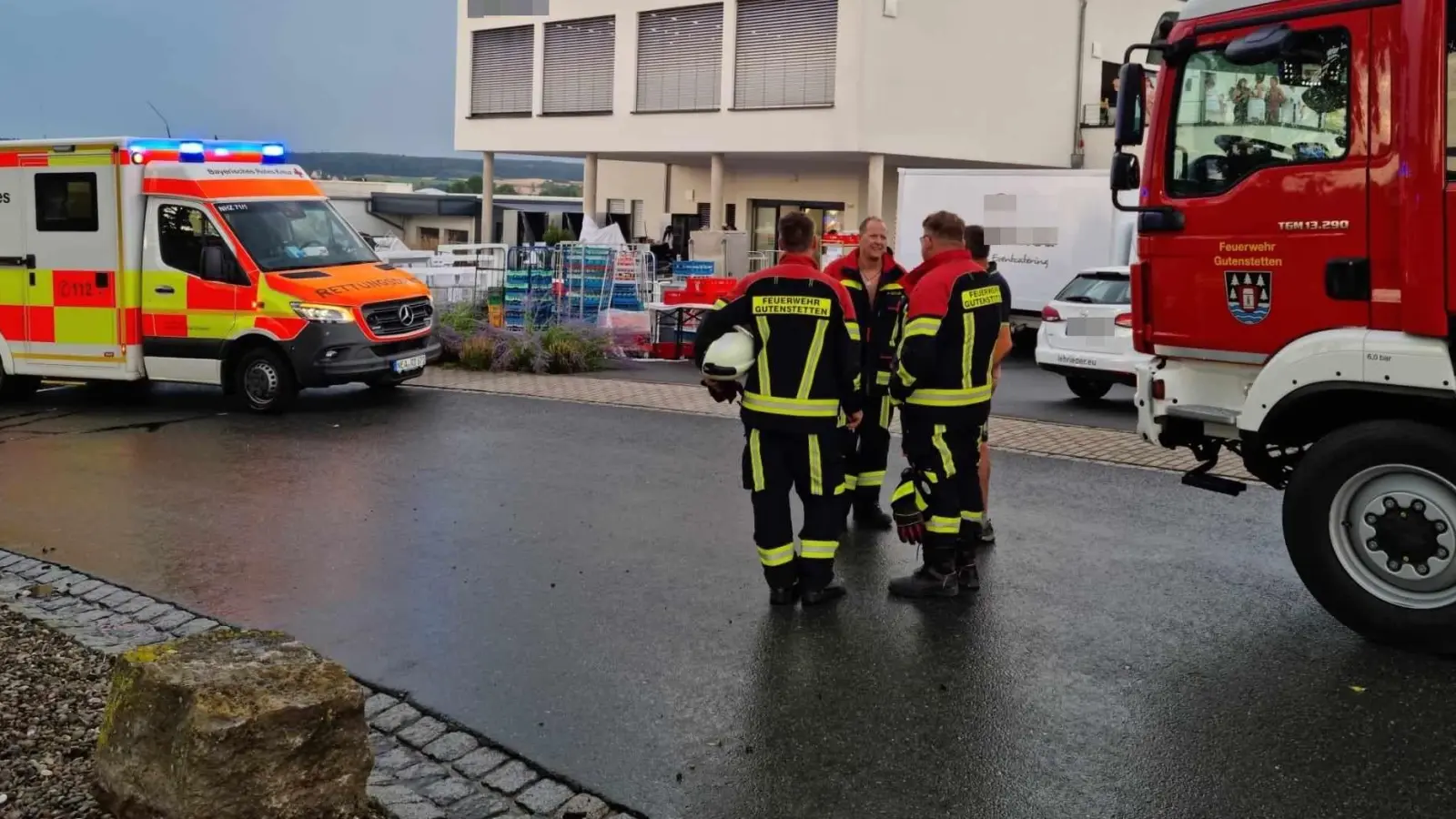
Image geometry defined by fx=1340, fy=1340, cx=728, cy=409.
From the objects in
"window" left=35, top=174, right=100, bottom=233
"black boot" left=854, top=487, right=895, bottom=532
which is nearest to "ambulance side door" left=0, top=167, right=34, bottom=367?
"window" left=35, top=174, right=100, bottom=233

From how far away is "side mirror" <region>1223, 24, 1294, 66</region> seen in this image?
5.97m

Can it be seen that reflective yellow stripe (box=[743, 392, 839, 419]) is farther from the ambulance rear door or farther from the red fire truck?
the ambulance rear door

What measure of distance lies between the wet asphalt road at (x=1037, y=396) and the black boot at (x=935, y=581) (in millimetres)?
6598

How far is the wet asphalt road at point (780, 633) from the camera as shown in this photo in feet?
14.7

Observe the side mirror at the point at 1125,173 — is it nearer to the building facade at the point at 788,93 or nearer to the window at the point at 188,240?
the window at the point at 188,240

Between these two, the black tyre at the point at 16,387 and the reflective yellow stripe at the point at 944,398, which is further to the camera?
the black tyre at the point at 16,387

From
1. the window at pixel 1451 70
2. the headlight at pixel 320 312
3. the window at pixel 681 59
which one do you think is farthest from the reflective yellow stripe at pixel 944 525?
the window at pixel 681 59

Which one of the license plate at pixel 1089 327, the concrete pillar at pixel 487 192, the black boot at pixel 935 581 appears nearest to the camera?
the black boot at pixel 935 581

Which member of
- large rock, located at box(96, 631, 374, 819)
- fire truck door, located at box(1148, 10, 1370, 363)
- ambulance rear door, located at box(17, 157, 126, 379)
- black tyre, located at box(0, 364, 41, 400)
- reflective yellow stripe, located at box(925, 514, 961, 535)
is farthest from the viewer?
black tyre, located at box(0, 364, 41, 400)

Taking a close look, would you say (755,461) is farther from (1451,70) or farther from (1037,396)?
(1037,396)

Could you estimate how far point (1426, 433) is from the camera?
557 cm

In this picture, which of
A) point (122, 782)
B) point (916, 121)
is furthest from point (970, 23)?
point (122, 782)

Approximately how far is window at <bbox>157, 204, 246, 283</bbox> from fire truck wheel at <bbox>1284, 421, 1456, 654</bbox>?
9966 millimetres

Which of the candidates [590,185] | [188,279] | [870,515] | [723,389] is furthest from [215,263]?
[590,185]
